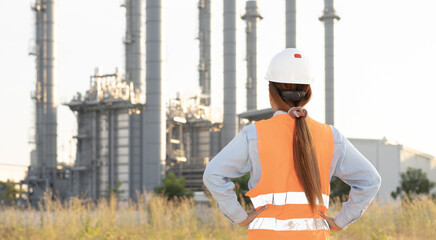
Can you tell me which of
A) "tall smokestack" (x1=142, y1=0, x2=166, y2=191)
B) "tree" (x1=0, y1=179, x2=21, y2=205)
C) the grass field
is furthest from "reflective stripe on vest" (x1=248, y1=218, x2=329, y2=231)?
"tree" (x1=0, y1=179, x2=21, y2=205)

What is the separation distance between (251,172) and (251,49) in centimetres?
4509

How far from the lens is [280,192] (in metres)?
2.58

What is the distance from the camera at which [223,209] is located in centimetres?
271

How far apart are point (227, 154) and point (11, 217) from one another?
10.9m

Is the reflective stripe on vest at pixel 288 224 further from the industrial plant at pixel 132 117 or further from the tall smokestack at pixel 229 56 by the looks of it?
the tall smokestack at pixel 229 56

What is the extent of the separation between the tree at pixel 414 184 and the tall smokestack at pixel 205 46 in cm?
1772

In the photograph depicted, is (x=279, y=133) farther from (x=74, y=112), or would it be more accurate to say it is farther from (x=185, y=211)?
(x=74, y=112)

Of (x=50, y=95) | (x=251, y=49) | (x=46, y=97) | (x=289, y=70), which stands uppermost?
(x=251, y=49)

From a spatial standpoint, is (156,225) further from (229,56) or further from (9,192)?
(229,56)

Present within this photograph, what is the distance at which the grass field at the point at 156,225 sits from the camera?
35.2ft

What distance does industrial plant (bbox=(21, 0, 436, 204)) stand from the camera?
3177 cm

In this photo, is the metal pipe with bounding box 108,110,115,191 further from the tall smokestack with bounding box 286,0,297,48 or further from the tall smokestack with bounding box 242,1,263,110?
the tall smokestack with bounding box 286,0,297,48

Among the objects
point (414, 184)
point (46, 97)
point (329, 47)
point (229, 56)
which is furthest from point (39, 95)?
point (414, 184)

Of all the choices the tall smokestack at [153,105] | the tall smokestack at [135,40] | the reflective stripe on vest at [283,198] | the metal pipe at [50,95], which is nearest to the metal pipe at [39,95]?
the metal pipe at [50,95]
